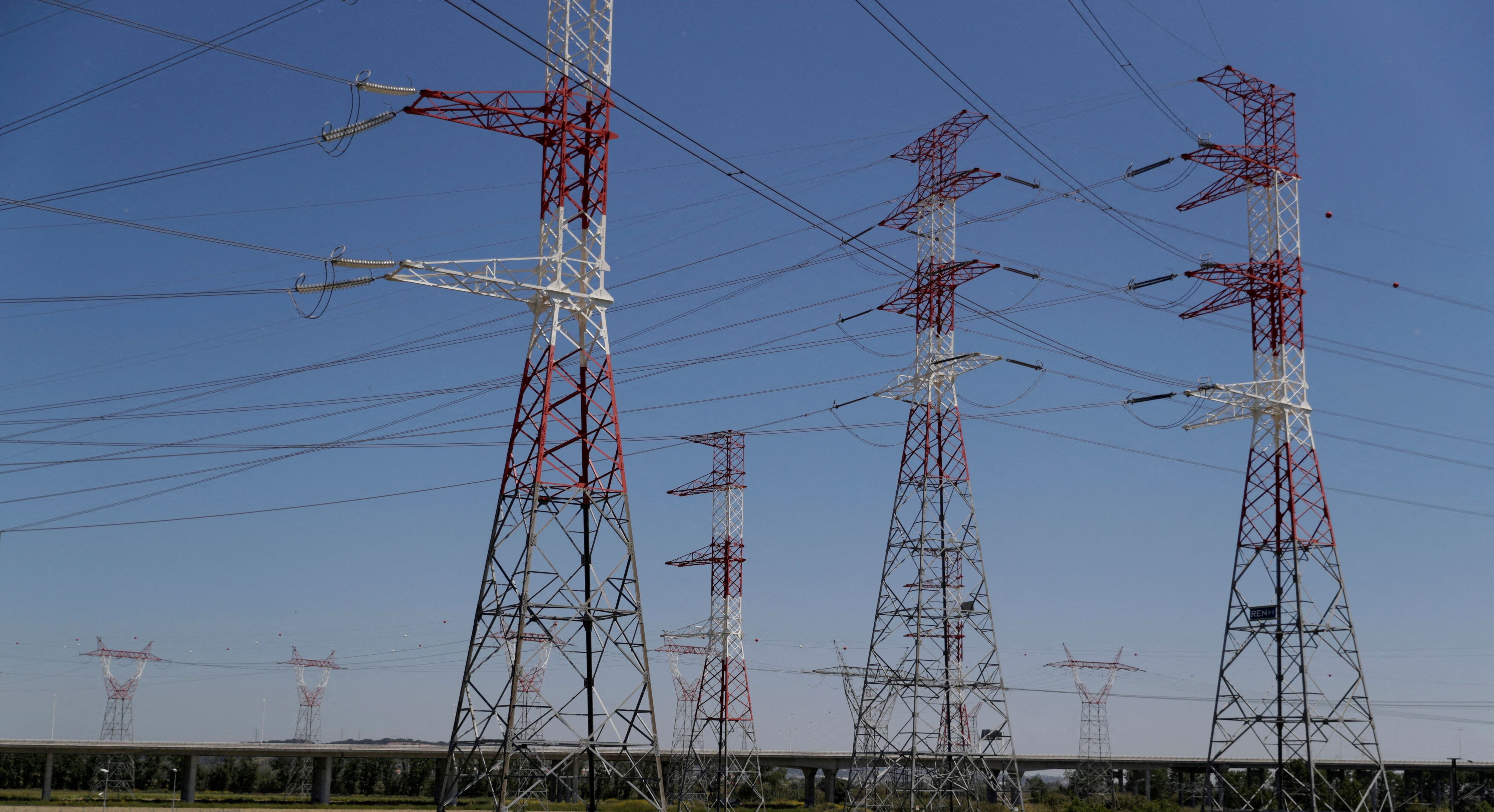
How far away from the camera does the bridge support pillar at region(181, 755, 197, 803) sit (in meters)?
102

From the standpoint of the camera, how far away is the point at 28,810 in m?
64.6

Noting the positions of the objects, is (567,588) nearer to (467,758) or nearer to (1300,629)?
(467,758)

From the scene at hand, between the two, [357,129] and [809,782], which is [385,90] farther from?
[809,782]

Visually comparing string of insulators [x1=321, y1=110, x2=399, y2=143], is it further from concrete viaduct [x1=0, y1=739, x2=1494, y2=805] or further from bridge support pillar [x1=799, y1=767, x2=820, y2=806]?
bridge support pillar [x1=799, y1=767, x2=820, y2=806]

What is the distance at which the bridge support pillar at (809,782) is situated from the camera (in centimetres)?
12275

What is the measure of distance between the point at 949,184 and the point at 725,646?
28135mm

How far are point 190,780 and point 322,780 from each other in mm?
11087

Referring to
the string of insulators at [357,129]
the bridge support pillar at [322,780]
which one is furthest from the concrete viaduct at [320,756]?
the string of insulators at [357,129]

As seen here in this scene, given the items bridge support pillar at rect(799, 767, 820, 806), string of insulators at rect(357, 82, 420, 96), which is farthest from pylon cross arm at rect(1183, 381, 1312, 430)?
bridge support pillar at rect(799, 767, 820, 806)

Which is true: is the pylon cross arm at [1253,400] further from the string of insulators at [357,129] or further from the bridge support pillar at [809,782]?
the bridge support pillar at [809,782]

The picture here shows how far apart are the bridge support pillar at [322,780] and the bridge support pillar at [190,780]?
960 centimetres

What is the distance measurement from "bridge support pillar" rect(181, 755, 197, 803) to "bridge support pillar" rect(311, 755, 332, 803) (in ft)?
31.5

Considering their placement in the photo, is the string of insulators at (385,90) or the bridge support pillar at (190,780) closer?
the string of insulators at (385,90)

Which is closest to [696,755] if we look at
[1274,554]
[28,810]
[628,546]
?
[28,810]
